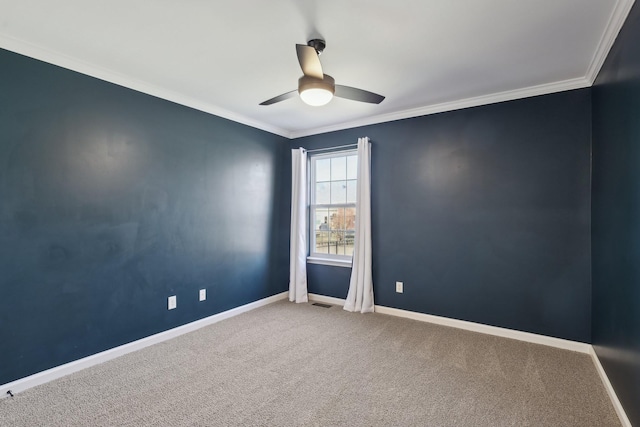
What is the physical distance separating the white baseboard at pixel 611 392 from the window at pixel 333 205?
2.65 m

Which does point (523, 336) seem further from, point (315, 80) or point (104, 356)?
point (104, 356)

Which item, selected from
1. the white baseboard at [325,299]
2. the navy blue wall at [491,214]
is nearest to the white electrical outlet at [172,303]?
the white baseboard at [325,299]

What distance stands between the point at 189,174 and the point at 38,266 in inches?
58.3

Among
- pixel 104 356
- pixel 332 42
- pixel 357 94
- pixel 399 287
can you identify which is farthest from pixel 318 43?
pixel 104 356

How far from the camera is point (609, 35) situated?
2084 mm

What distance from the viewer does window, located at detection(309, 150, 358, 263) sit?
436cm

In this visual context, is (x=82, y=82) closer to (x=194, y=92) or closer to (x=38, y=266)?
(x=194, y=92)

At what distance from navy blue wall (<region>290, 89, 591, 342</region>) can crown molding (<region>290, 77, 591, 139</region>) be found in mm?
62

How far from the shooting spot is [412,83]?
115 inches

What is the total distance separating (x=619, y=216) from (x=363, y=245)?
2416 mm

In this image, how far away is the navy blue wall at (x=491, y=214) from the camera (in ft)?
9.52

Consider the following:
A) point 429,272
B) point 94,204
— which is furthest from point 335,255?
point 94,204

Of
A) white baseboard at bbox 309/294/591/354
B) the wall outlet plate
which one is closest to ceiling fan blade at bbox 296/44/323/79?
the wall outlet plate

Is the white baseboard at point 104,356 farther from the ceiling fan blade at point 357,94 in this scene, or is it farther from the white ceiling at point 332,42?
the ceiling fan blade at point 357,94
